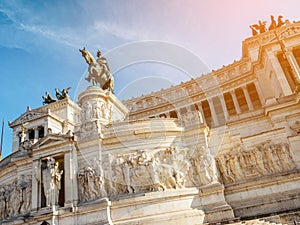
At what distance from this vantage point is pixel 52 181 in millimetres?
17156

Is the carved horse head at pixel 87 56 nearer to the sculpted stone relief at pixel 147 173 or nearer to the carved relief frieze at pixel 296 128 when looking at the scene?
the sculpted stone relief at pixel 147 173

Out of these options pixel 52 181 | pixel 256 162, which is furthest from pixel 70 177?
pixel 256 162

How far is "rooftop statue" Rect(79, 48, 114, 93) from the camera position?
26.2m

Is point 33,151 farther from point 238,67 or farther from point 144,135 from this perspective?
point 238,67

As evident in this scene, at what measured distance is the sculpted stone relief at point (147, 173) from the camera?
16.2 meters

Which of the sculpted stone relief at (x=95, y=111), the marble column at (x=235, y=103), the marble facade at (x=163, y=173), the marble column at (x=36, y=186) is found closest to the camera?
the marble facade at (x=163, y=173)

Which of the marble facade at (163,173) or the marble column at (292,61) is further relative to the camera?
the marble column at (292,61)

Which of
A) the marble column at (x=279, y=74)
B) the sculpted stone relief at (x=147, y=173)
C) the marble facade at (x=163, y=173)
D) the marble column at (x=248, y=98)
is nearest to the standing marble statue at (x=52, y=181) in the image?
the marble facade at (x=163, y=173)

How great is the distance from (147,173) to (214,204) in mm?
3991

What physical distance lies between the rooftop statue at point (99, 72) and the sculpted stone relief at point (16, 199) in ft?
35.2

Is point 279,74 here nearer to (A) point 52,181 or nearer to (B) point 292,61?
(B) point 292,61

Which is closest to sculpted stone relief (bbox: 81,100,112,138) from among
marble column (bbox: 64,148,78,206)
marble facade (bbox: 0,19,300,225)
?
marble facade (bbox: 0,19,300,225)

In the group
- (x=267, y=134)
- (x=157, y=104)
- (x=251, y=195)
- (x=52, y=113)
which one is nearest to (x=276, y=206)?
(x=251, y=195)

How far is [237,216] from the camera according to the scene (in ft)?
49.9
